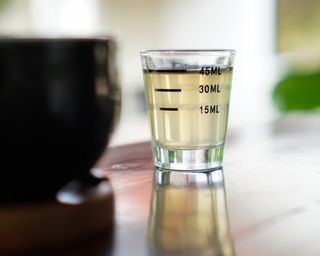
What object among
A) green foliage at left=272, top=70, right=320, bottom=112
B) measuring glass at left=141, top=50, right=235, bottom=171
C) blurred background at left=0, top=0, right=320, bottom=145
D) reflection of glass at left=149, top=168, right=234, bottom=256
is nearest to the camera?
reflection of glass at left=149, top=168, right=234, bottom=256

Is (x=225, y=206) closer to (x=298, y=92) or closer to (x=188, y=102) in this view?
(x=188, y=102)

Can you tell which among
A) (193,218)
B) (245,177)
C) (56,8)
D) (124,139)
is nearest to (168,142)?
(245,177)

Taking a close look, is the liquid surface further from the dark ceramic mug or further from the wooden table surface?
the dark ceramic mug

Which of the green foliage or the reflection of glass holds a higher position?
the reflection of glass

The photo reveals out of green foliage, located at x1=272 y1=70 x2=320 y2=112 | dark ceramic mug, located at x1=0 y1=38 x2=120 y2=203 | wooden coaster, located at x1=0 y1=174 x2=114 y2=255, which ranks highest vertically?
dark ceramic mug, located at x1=0 y1=38 x2=120 y2=203

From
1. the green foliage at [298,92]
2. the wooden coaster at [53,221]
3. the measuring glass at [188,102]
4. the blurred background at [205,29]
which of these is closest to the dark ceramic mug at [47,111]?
the wooden coaster at [53,221]

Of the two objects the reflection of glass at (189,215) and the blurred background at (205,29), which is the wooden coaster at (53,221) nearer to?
the reflection of glass at (189,215)

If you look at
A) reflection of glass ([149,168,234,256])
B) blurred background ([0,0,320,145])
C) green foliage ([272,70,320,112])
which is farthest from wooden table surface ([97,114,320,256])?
blurred background ([0,0,320,145])

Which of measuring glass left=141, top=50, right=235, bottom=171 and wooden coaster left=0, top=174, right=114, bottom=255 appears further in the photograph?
measuring glass left=141, top=50, right=235, bottom=171
